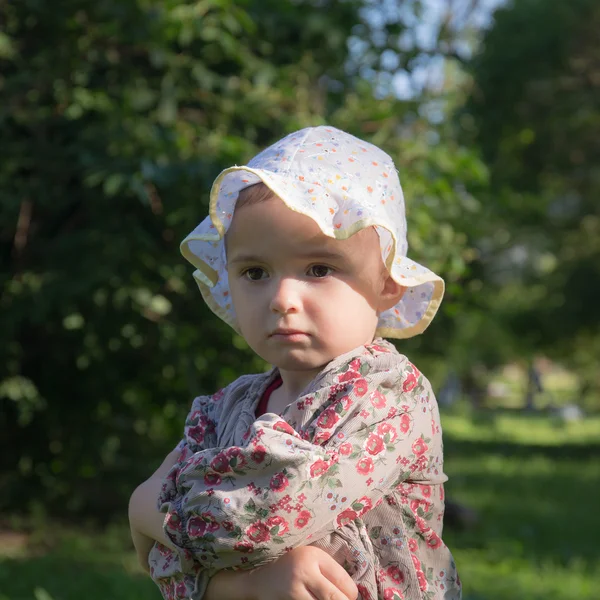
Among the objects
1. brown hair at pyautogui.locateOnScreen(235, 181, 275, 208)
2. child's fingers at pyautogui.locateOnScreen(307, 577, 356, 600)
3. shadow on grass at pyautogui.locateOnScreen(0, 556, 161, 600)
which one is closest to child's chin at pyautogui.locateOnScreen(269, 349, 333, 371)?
brown hair at pyautogui.locateOnScreen(235, 181, 275, 208)

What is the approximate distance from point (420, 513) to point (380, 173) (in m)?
0.65

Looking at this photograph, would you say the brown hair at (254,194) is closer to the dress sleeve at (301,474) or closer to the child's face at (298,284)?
the child's face at (298,284)

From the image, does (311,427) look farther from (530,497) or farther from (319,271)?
(530,497)

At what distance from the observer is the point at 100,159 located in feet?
17.5

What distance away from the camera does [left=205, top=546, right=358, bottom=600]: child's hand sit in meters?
1.59

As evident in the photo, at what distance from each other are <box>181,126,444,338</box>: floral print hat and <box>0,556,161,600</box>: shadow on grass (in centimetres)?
403

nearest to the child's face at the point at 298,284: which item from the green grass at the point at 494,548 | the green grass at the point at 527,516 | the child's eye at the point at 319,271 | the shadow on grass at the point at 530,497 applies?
the child's eye at the point at 319,271

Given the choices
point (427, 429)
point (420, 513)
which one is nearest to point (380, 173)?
point (427, 429)

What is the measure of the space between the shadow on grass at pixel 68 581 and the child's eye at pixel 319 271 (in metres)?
4.21

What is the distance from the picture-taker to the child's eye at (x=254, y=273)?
5.93ft

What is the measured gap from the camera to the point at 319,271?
177 cm

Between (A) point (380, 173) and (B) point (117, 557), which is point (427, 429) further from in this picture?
(B) point (117, 557)

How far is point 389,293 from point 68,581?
4913mm

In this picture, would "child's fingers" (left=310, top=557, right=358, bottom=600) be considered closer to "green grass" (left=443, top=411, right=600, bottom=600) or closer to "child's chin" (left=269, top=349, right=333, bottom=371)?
"child's chin" (left=269, top=349, right=333, bottom=371)
